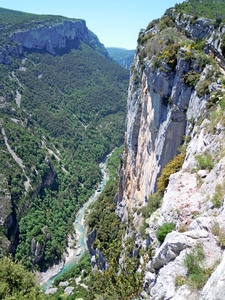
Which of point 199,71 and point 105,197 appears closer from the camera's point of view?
point 199,71

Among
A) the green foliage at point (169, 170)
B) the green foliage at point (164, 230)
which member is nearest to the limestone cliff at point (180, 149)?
the green foliage at point (164, 230)

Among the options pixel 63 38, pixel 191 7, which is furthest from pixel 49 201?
pixel 63 38

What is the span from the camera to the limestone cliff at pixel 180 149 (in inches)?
373

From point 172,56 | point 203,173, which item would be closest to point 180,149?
point 203,173

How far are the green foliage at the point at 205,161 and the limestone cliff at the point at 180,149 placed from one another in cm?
5

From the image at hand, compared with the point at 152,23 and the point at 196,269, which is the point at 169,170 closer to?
the point at 196,269

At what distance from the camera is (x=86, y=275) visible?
48281 mm

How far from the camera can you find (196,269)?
873 centimetres

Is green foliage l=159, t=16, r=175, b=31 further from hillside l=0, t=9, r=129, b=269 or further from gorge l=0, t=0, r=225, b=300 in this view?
hillside l=0, t=9, r=129, b=269

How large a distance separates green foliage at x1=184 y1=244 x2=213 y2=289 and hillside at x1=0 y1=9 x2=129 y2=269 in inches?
2136

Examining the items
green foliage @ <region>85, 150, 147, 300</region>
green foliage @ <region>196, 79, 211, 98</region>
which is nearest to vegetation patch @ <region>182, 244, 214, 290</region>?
green foliage @ <region>85, 150, 147, 300</region>

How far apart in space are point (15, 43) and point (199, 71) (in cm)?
13253

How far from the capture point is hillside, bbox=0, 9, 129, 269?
66000mm

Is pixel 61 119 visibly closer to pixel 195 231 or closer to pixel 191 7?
pixel 191 7
